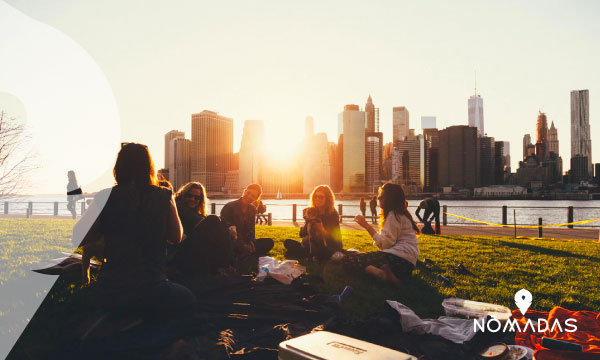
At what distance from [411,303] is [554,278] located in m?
2.93

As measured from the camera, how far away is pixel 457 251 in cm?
806

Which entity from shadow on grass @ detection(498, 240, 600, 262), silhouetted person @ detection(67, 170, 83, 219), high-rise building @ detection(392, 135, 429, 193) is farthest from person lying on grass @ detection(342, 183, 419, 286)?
high-rise building @ detection(392, 135, 429, 193)

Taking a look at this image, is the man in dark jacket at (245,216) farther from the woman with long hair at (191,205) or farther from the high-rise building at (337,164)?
the high-rise building at (337,164)

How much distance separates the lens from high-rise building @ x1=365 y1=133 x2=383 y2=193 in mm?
164500

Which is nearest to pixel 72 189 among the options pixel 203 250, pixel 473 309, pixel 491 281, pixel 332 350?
pixel 203 250

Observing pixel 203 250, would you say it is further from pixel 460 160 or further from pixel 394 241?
pixel 460 160


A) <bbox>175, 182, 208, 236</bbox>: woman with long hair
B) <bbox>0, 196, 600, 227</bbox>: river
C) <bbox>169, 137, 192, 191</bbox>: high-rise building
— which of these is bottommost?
<bbox>0, 196, 600, 227</bbox>: river

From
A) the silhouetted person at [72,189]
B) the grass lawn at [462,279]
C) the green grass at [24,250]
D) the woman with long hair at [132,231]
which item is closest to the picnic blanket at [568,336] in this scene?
the grass lawn at [462,279]

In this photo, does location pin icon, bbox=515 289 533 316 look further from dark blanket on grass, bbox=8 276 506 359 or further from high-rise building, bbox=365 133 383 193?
high-rise building, bbox=365 133 383 193

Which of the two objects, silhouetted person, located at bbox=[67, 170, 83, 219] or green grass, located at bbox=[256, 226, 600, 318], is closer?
green grass, located at bbox=[256, 226, 600, 318]

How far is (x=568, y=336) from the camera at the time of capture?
8.82ft

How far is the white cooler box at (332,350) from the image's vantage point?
204 cm

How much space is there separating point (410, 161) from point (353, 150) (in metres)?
25.7

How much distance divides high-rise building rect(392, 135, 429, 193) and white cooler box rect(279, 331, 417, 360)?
473ft
